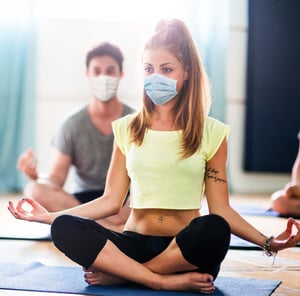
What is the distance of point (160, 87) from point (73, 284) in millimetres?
561

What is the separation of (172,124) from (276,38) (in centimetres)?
324

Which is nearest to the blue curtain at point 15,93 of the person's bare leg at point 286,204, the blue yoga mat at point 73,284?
the person's bare leg at point 286,204

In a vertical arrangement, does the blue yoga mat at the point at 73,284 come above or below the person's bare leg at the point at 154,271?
below

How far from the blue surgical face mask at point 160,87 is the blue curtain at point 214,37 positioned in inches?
118

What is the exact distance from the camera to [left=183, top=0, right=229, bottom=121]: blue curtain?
4882mm

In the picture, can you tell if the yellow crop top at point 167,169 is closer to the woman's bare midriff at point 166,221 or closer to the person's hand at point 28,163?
the woman's bare midriff at point 166,221

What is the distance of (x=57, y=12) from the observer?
4793 mm

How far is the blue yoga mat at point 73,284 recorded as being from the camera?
1.79 metres

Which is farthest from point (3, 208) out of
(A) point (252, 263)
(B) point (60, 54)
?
(A) point (252, 263)

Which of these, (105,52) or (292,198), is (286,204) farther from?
(105,52)

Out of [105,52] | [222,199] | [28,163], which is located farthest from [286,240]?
[105,52]

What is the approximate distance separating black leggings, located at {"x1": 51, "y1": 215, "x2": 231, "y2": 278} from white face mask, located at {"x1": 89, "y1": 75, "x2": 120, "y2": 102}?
4.45 ft

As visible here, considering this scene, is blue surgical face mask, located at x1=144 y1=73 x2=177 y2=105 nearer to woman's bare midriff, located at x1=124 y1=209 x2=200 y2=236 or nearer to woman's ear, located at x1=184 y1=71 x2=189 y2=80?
woman's ear, located at x1=184 y1=71 x2=189 y2=80

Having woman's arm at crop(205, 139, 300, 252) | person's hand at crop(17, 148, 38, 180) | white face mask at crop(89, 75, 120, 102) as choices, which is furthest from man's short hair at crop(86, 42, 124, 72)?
woman's arm at crop(205, 139, 300, 252)
